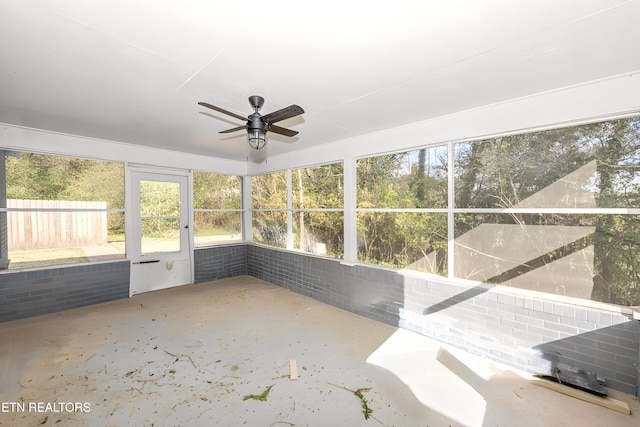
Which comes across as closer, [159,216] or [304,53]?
[304,53]

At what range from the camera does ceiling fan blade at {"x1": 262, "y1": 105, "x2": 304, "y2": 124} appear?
2115 millimetres

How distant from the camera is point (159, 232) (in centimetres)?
503

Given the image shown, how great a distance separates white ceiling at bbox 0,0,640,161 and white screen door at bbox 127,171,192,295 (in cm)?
201

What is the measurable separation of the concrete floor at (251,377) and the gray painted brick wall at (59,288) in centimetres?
26

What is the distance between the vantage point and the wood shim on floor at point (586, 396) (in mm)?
2031

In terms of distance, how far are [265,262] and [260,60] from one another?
4306 millimetres

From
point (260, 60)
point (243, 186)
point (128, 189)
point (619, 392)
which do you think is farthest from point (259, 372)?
point (243, 186)

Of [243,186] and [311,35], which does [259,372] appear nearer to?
[311,35]

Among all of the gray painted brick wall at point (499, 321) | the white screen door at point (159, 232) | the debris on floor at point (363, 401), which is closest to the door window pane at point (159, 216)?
the white screen door at point (159, 232)

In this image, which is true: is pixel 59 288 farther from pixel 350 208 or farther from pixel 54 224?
pixel 350 208

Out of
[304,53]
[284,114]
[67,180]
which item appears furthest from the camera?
[67,180]

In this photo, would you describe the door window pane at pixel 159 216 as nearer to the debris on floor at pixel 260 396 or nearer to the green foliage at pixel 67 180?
the green foliage at pixel 67 180

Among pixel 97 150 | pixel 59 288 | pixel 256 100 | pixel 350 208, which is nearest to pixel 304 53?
pixel 256 100

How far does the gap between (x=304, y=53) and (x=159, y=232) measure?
177 inches
